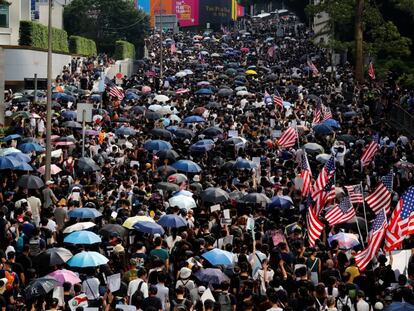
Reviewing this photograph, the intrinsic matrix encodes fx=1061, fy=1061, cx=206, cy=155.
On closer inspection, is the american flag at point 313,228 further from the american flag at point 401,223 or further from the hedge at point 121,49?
the hedge at point 121,49

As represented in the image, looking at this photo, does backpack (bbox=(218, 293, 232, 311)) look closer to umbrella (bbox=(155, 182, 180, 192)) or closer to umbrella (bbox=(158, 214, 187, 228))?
umbrella (bbox=(158, 214, 187, 228))

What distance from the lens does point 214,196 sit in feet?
70.8

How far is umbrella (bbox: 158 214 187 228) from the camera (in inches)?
730

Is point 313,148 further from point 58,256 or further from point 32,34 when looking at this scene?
point 32,34

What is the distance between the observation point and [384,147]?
98.4 feet

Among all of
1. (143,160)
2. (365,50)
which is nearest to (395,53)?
(365,50)

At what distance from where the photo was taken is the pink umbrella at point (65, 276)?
582 inches

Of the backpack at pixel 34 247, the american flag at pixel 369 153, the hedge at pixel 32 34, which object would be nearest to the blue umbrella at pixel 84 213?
the backpack at pixel 34 247

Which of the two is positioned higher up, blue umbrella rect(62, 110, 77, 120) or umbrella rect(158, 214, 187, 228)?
blue umbrella rect(62, 110, 77, 120)

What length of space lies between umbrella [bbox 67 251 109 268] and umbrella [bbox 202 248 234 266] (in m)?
1.52

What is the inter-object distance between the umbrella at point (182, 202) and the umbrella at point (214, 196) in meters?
0.44

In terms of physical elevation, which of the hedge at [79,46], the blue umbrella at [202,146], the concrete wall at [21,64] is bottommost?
the blue umbrella at [202,146]

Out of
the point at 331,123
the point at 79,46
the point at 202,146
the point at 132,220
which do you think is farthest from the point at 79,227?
the point at 79,46

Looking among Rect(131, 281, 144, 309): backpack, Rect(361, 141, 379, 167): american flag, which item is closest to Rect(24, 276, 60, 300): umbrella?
Rect(131, 281, 144, 309): backpack
